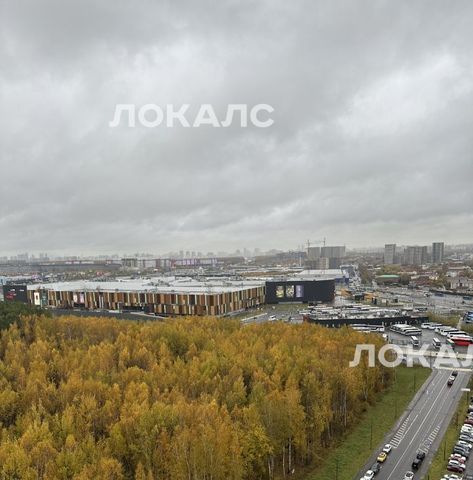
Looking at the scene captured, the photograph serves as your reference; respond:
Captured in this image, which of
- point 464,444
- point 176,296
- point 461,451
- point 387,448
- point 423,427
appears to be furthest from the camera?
point 176,296

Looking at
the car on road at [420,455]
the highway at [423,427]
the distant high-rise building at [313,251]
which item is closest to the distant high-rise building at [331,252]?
the distant high-rise building at [313,251]

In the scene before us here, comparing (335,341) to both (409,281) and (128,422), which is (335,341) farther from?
(409,281)

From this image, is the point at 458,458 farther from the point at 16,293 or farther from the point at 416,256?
the point at 416,256

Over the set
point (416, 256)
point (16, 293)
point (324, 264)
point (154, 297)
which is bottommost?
point (16, 293)

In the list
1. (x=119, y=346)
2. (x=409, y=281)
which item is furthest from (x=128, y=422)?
(x=409, y=281)


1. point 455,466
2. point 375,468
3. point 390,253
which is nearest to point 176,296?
point 375,468

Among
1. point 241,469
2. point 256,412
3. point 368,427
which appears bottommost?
point 368,427

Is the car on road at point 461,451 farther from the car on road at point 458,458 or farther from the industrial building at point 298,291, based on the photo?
the industrial building at point 298,291
